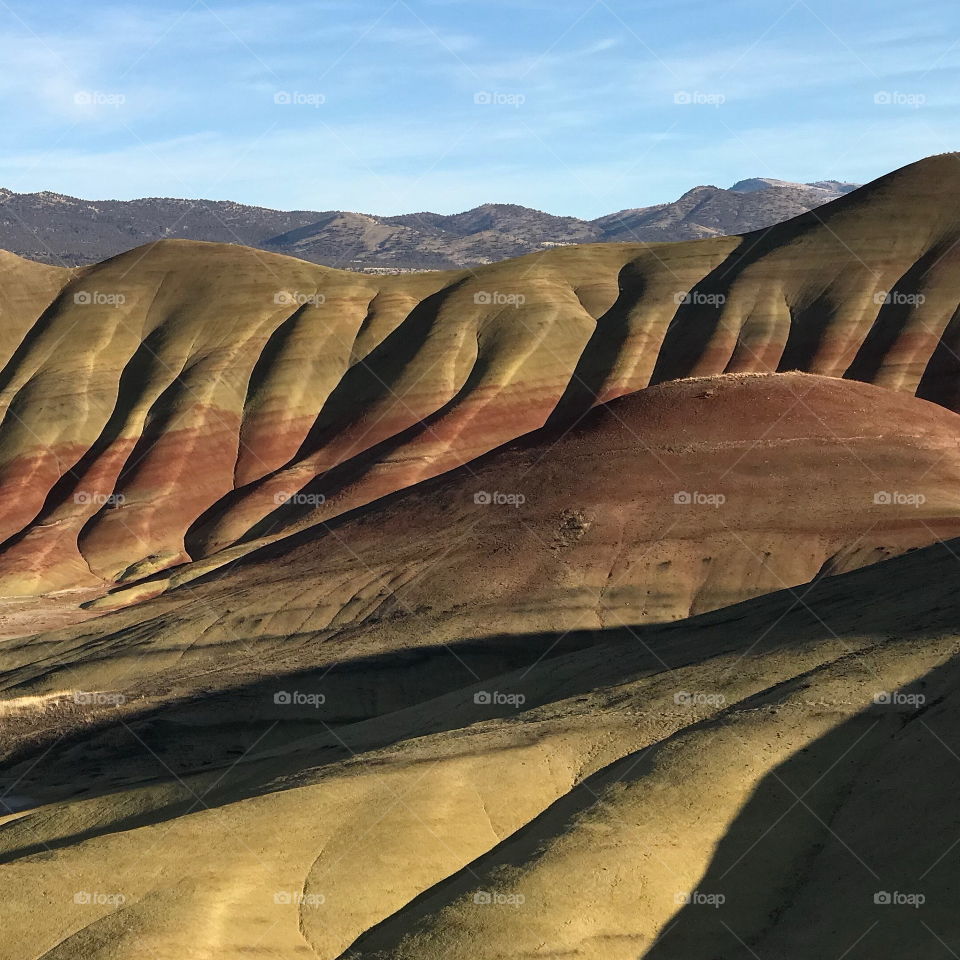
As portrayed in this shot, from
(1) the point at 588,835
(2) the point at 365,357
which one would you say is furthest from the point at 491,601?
(2) the point at 365,357

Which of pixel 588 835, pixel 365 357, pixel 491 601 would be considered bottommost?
pixel 491 601

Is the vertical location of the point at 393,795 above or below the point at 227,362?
below

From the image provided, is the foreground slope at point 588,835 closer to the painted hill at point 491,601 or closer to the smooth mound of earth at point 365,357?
the painted hill at point 491,601

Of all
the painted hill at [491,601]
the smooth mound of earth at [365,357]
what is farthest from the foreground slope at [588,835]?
the smooth mound of earth at [365,357]

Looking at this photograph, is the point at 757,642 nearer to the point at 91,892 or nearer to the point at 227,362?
the point at 91,892

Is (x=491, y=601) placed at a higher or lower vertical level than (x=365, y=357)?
lower

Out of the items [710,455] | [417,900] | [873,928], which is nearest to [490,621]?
[710,455]

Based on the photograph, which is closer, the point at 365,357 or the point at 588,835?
the point at 588,835

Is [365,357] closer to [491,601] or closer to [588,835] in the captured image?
[491,601]
